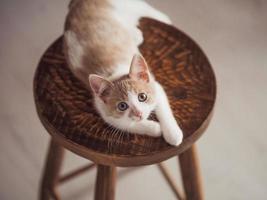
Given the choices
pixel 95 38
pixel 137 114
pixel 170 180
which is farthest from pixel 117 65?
pixel 170 180

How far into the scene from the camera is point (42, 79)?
1.03 metres

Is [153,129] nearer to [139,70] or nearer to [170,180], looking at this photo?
[139,70]

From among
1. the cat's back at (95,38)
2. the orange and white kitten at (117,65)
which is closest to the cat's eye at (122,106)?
the orange and white kitten at (117,65)

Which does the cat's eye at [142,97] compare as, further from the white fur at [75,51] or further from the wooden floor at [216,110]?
the wooden floor at [216,110]

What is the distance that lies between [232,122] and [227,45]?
40cm

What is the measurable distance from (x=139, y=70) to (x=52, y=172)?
20.1 inches

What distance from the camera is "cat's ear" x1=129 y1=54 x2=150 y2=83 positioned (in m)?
0.89

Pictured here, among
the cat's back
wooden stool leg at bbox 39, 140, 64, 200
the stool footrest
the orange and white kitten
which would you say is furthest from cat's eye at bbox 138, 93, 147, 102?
the stool footrest

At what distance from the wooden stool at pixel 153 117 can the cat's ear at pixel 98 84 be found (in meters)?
0.07

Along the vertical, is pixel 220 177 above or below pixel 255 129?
below

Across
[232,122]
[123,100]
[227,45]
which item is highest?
[123,100]

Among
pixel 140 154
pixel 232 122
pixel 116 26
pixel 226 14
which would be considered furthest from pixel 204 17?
pixel 140 154

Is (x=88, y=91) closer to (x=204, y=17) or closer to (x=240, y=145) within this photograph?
(x=240, y=145)

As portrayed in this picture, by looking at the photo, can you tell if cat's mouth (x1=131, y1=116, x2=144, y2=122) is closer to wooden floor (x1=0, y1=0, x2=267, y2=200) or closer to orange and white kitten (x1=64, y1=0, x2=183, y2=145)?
orange and white kitten (x1=64, y1=0, x2=183, y2=145)
